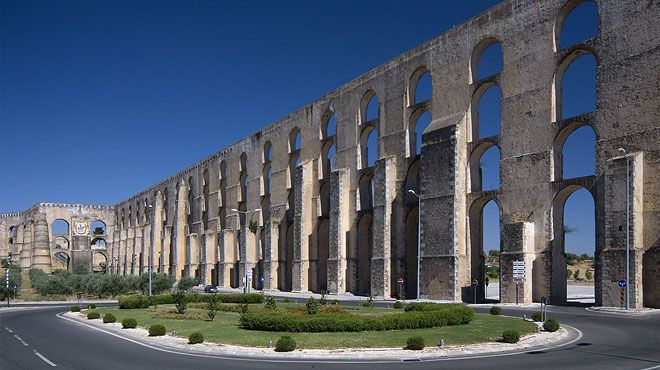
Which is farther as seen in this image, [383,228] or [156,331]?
[383,228]

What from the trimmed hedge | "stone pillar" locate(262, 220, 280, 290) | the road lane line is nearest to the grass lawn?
the trimmed hedge

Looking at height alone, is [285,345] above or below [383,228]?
below

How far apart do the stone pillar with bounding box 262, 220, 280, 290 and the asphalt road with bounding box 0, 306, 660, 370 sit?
1701 inches

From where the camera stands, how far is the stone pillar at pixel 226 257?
79.2 meters

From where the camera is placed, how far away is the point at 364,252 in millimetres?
56812

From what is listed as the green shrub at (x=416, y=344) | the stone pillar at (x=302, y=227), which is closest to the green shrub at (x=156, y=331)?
the green shrub at (x=416, y=344)

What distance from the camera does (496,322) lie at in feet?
87.7

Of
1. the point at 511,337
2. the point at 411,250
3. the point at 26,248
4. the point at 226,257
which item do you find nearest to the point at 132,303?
the point at 411,250

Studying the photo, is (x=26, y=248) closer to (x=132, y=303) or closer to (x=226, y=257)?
(x=226, y=257)

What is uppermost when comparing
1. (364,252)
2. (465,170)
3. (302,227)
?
(465,170)

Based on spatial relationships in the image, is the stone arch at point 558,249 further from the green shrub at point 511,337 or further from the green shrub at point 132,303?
the green shrub at point 132,303

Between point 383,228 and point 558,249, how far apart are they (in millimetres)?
14991

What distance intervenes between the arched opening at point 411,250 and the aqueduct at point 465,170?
87mm

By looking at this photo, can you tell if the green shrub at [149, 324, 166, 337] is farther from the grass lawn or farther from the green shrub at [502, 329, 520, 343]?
the green shrub at [502, 329, 520, 343]
